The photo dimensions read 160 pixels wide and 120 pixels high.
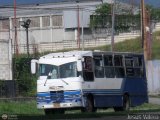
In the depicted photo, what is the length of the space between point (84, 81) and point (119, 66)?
3669 mm

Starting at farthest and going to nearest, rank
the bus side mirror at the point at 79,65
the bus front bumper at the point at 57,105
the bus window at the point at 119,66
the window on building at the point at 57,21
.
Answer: the window on building at the point at 57,21 → the bus window at the point at 119,66 → the bus side mirror at the point at 79,65 → the bus front bumper at the point at 57,105

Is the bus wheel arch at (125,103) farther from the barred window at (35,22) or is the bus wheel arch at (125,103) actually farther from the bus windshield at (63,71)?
the barred window at (35,22)

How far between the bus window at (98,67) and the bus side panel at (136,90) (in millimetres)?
2290

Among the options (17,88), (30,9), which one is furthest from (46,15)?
(17,88)

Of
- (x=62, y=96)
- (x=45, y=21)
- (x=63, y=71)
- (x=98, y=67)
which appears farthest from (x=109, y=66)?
(x=45, y=21)

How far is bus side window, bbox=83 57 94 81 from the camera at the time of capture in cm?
3316

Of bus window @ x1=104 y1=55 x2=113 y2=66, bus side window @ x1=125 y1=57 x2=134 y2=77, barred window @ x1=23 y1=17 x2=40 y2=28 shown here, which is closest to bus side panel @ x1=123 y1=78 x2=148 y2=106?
bus side window @ x1=125 y1=57 x2=134 y2=77

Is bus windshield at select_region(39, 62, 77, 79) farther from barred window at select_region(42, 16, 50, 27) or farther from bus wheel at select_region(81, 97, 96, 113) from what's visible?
barred window at select_region(42, 16, 50, 27)

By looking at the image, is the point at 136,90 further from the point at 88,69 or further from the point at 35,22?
the point at 35,22

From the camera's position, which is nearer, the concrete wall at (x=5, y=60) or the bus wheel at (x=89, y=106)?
the bus wheel at (x=89, y=106)

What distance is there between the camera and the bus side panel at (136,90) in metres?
36.7

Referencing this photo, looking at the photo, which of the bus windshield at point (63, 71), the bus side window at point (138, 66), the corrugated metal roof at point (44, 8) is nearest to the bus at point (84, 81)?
the bus windshield at point (63, 71)

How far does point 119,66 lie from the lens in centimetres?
3588

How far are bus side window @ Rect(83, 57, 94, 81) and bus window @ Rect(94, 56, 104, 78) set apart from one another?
542 millimetres
